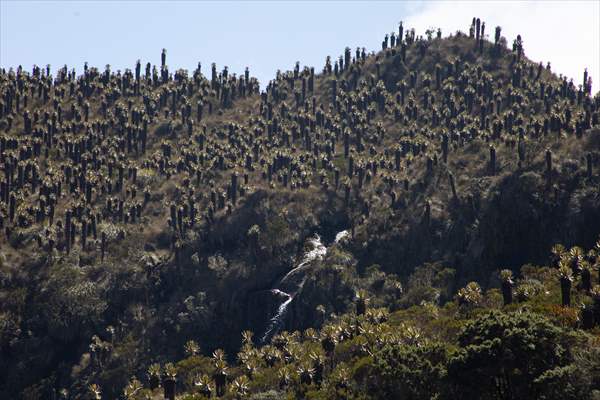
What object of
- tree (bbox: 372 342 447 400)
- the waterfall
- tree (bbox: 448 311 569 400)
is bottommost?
the waterfall

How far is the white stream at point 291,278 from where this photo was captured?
542 ft

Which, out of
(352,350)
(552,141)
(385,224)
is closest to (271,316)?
(385,224)

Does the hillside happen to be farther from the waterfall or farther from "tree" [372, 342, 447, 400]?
"tree" [372, 342, 447, 400]

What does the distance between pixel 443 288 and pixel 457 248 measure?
39.0 feet

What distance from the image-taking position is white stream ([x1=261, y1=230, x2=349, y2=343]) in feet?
542

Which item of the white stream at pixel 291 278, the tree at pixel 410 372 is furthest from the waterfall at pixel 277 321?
the tree at pixel 410 372

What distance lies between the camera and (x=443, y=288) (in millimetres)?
152000

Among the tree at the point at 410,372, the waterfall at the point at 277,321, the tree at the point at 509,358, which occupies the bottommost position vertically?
the waterfall at the point at 277,321

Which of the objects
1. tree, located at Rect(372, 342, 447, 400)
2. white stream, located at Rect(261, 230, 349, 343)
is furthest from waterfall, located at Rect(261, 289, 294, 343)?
tree, located at Rect(372, 342, 447, 400)

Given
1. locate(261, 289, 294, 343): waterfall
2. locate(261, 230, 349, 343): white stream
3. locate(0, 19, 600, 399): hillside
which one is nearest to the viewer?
locate(0, 19, 600, 399): hillside

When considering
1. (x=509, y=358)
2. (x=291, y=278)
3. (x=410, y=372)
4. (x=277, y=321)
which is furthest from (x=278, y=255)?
(x=509, y=358)

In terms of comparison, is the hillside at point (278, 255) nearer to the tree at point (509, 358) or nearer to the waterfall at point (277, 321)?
the waterfall at point (277, 321)

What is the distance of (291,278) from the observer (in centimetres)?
17088

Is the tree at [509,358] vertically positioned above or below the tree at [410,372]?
above
